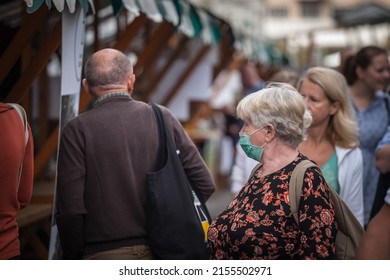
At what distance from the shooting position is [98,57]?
160 inches

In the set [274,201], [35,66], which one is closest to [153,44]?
[35,66]

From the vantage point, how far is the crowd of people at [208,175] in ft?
10.9

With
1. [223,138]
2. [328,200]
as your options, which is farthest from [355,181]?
[223,138]

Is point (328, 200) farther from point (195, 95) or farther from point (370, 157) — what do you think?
point (195, 95)

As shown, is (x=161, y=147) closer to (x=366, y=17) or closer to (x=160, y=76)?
(x=160, y=76)

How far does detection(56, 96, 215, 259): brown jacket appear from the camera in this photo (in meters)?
3.95

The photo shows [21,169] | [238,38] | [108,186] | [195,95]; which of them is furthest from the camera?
[238,38]

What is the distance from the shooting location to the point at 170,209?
4.01 meters

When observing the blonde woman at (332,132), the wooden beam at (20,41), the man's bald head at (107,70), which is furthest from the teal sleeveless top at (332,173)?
the wooden beam at (20,41)

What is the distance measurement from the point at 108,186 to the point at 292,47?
560 inches

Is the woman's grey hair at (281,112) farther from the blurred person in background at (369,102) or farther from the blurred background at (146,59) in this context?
the blurred person in background at (369,102)

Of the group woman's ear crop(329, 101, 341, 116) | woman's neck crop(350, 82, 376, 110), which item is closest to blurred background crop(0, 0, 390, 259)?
woman's neck crop(350, 82, 376, 110)

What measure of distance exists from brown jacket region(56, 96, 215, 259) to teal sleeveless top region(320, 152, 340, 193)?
1054mm

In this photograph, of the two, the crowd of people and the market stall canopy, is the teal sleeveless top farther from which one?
the market stall canopy
